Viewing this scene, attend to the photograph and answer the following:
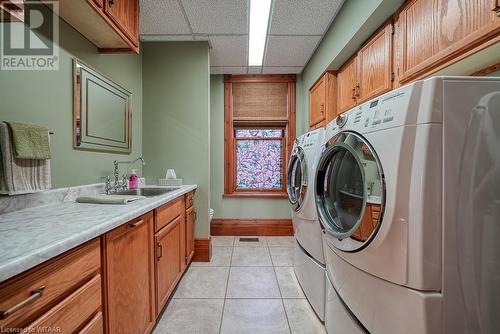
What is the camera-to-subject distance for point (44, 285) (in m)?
0.65

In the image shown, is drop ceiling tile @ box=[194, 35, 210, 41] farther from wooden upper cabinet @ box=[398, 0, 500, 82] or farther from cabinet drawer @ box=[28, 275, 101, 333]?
cabinet drawer @ box=[28, 275, 101, 333]

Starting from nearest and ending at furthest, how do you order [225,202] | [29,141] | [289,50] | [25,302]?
[25,302] → [29,141] → [289,50] → [225,202]

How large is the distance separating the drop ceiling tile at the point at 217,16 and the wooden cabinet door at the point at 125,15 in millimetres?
471

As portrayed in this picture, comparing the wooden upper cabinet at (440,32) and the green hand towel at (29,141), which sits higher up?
the wooden upper cabinet at (440,32)

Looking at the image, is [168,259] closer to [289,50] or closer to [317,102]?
[317,102]

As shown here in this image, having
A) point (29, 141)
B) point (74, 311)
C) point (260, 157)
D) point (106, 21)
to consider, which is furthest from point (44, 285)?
point (260, 157)

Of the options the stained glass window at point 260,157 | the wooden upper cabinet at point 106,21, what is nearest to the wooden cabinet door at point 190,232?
the stained glass window at point 260,157

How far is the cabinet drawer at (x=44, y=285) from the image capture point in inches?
21.9

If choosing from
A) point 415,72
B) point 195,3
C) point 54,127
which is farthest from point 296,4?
point 54,127

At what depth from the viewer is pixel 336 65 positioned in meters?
2.33

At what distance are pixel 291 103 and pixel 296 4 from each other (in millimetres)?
1627

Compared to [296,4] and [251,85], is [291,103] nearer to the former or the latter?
[251,85]

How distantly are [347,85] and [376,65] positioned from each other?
19.6 inches

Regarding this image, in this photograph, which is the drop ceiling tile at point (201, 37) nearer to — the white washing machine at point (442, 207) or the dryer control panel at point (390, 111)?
the dryer control panel at point (390, 111)
